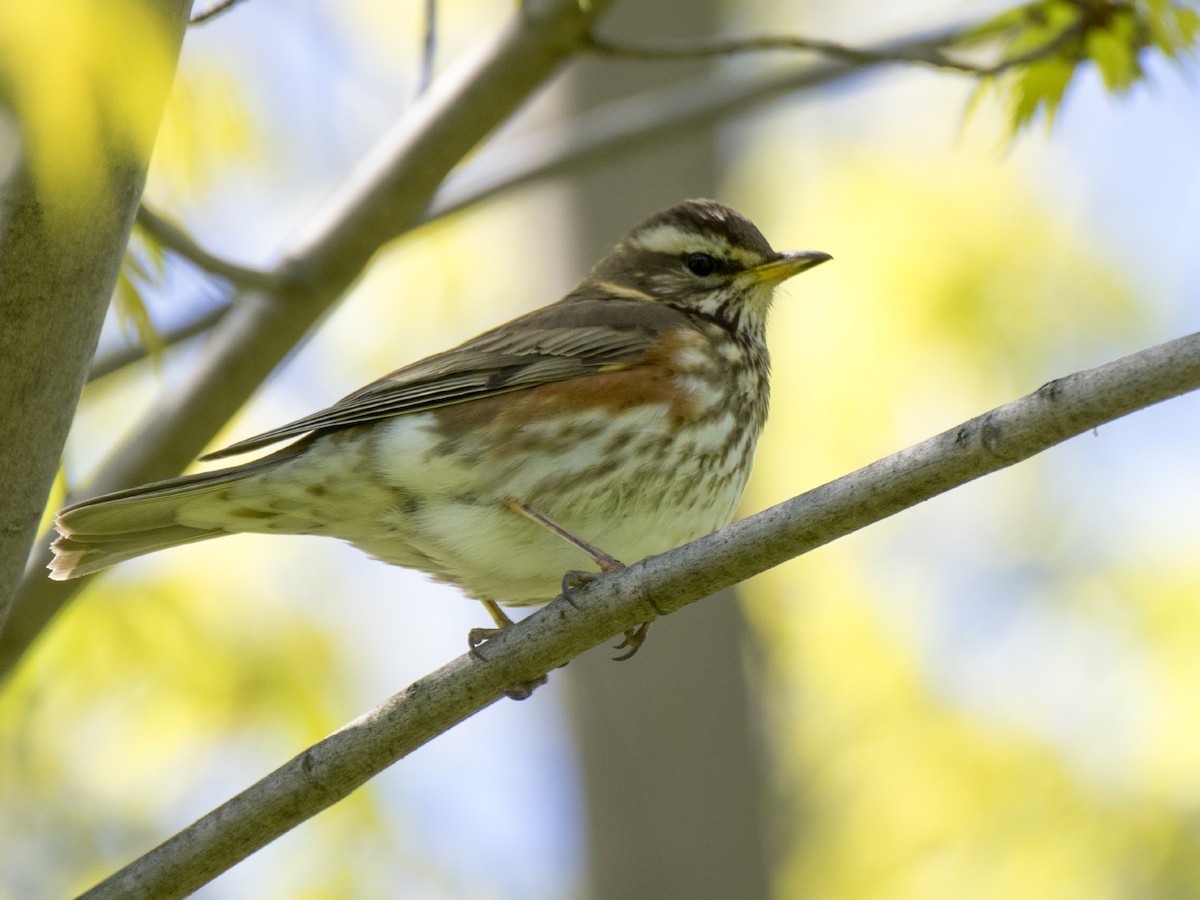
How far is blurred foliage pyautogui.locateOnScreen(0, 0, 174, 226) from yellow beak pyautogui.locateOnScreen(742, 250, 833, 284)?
3.12m

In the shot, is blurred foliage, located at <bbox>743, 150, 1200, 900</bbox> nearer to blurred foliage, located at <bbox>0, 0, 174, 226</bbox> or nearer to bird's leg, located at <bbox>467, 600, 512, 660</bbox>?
bird's leg, located at <bbox>467, 600, 512, 660</bbox>

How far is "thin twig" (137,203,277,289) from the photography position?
4621 millimetres

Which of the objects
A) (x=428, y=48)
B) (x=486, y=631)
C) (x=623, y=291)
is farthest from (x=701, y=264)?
(x=486, y=631)

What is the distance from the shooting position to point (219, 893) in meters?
8.34

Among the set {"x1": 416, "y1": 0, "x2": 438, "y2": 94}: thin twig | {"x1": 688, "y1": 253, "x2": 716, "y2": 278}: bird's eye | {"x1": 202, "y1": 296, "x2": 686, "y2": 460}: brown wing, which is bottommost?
{"x1": 202, "y1": 296, "x2": 686, "y2": 460}: brown wing

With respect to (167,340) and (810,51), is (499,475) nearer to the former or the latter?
(167,340)

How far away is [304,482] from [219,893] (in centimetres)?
418

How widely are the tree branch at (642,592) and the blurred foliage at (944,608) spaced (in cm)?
493

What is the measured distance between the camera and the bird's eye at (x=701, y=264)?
634cm

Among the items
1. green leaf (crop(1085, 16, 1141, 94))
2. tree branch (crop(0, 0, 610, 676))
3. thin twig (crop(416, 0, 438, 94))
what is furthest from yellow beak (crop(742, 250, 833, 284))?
thin twig (crop(416, 0, 438, 94))

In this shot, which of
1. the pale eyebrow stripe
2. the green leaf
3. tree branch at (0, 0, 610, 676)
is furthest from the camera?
the pale eyebrow stripe

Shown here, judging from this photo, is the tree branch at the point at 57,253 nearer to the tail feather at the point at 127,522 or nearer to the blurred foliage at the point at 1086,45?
the tail feather at the point at 127,522

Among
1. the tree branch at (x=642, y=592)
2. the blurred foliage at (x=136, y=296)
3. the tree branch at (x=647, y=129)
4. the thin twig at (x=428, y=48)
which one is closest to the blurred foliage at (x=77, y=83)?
the blurred foliage at (x=136, y=296)

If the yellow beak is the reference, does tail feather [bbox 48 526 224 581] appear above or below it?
below
